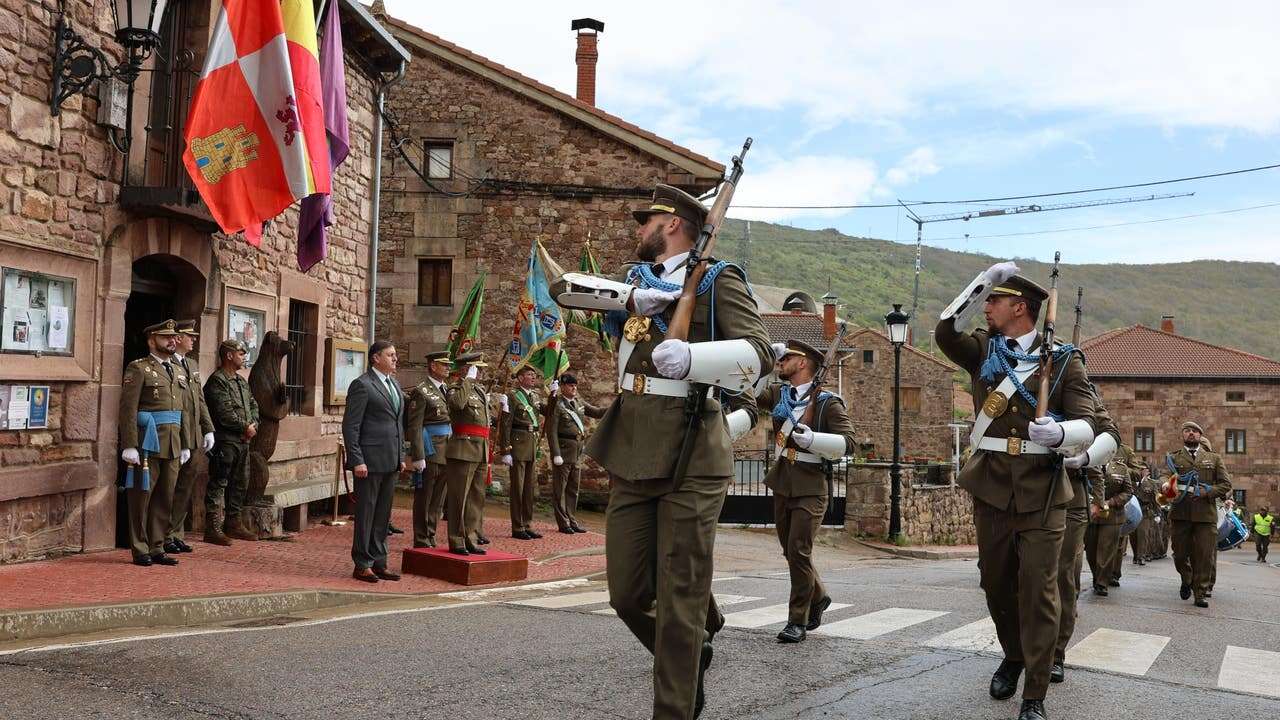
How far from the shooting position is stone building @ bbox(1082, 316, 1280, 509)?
183ft

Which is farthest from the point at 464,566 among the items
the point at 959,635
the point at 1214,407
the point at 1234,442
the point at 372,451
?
the point at 1234,442

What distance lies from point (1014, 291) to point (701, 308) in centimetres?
235

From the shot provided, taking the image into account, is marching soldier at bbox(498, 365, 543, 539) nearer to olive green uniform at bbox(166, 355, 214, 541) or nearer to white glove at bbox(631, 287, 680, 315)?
olive green uniform at bbox(166, 355, 214, 541)

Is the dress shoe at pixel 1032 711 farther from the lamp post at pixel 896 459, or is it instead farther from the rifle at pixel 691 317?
the lamp post at pixel 896 459

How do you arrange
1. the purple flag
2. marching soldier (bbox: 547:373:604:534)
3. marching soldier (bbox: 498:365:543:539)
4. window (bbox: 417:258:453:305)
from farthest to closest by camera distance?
1. window (bbox: 417:258:453:305)
2. marching soldier (bbox: 547:373:604:534)
3. marching soldier (bbox: 498:365:543:539)
4. the purple flag

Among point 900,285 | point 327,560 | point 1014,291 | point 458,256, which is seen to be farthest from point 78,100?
point 900,285

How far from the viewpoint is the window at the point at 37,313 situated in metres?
9.13

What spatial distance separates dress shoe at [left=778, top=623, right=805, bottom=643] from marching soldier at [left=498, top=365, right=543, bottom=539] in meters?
7.68

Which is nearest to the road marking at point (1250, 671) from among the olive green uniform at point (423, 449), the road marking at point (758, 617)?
the road marking at point (758, 617)

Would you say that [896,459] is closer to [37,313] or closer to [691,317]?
[37,313]

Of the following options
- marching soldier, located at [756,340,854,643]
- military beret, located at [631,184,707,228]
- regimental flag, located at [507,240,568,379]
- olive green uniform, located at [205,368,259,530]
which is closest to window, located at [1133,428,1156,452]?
regimental flag, located at [507,240,568,379]

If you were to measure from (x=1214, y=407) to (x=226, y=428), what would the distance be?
Result: 55.6 metres

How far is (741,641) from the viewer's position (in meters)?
7.45

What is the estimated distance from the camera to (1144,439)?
186ft
